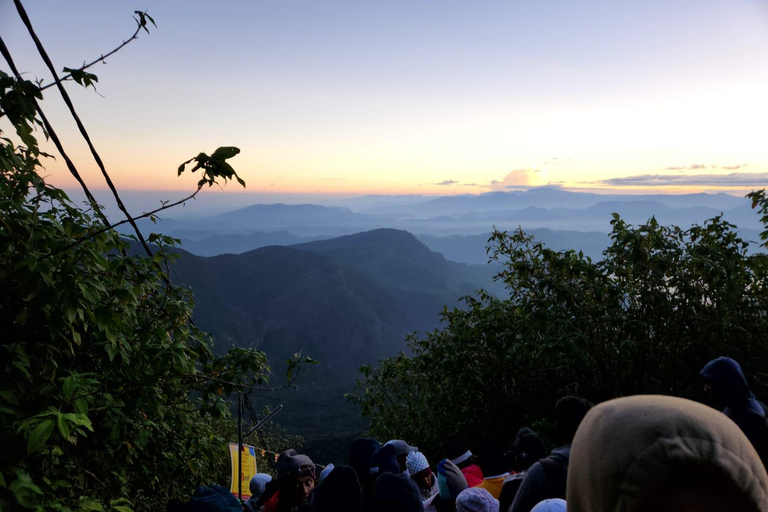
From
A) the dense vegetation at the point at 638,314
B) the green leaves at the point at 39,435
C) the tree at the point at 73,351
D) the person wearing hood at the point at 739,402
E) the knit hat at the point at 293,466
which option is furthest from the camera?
the dense vegetation at the point at 638,314

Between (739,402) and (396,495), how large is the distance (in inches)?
132

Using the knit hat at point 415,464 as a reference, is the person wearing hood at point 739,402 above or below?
above

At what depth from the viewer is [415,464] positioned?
5.22m

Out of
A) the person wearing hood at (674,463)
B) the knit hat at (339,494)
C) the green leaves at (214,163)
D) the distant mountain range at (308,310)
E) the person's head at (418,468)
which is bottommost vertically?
the distant mountain range at (308,310)

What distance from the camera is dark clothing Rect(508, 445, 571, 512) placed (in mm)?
3080

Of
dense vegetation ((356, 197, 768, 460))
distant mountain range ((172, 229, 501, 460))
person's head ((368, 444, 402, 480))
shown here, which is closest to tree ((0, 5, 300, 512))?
person's head ((368, 444, 402, 480))

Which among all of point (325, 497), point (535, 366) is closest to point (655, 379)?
point (535, 366)

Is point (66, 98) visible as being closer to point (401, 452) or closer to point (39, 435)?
point (39, 435)

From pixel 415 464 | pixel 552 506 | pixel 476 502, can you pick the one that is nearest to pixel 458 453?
pixel 415 464

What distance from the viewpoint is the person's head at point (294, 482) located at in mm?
4695

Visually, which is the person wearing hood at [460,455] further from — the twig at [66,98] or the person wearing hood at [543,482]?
the twig at [66,98]

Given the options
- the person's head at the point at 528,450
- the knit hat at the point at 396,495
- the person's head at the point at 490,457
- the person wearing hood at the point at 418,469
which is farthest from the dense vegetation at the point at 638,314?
the knit hat at the point at 396,495

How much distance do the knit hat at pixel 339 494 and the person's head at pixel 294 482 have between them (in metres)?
1.03

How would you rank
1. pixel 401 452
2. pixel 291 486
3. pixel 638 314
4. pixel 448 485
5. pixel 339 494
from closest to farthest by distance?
pixel 339 494 → pixel 448 485 → pixel 291 486 → pixel 401 452 → pixel 638 314
